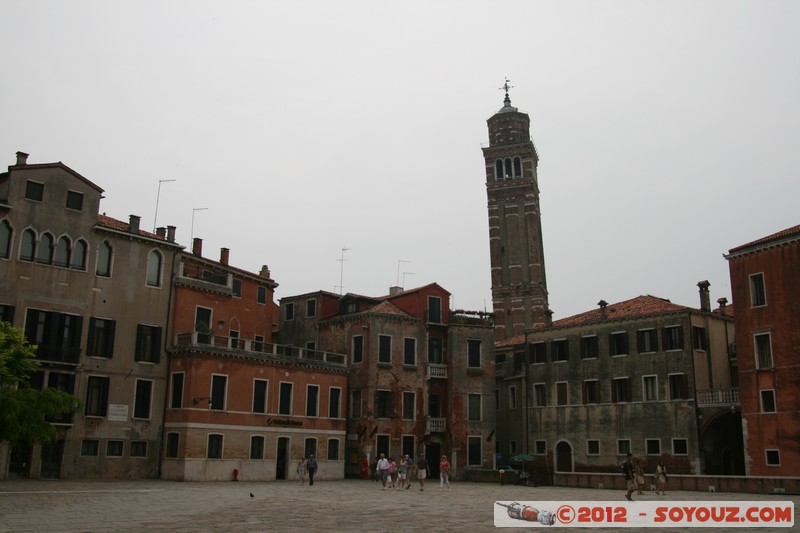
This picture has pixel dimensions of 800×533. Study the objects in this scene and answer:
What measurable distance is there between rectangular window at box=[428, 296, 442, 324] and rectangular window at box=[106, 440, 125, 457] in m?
21.0

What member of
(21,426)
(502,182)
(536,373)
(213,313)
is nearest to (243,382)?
(213,313)

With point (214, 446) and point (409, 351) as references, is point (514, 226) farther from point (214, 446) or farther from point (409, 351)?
point (214, 446)

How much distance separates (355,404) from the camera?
4672 cm

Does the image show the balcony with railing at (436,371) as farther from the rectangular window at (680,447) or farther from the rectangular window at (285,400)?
the rectangular window at (680,447)

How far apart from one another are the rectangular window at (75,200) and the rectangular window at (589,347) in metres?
31.3

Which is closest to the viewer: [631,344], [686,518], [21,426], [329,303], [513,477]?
[686,518]

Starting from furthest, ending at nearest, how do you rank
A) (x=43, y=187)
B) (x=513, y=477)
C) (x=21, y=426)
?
(x=513, y=477) < (x=43, y=187) < (x=21, y=426)

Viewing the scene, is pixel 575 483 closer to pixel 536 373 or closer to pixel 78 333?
pixel 536 373

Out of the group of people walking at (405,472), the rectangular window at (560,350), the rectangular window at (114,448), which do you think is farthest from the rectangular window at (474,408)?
the rectangular window at (114,448)

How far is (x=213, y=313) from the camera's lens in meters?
42.7

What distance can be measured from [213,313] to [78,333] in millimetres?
8300

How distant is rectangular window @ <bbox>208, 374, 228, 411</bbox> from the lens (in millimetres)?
39000

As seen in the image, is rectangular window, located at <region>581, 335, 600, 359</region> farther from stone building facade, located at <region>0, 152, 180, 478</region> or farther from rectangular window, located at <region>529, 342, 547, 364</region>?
stone building facade, located at <region>0, 152, 180, 478</region>

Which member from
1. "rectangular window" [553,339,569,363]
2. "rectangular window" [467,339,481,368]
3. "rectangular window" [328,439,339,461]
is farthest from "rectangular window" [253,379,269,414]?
"rectangular window" [553,339,569,363]
